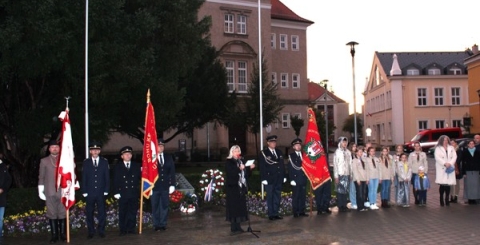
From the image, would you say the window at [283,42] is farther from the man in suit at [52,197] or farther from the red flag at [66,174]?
the man in suit at [52,197]

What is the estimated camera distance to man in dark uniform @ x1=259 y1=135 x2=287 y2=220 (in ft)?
45.2

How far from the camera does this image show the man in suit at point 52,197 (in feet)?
37.6

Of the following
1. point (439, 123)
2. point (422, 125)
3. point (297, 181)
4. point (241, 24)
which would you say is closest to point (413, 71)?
point (422, 125)

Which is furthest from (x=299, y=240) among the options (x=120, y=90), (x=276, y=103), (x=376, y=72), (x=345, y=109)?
(x=345, y=109)

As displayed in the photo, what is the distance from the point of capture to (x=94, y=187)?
1179 cm

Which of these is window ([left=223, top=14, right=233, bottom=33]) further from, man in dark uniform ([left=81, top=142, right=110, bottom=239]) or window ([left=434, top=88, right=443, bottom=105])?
man in dark uniform ([left=81, top=142, right=110, bottom=239])

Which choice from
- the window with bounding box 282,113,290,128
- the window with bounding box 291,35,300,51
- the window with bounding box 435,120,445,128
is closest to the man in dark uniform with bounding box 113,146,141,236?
the window with bounding box 282,113,290,128

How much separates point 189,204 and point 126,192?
3547 mm

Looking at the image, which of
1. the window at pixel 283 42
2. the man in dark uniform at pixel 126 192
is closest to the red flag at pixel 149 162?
the man in dark uniform at pixel 126 192

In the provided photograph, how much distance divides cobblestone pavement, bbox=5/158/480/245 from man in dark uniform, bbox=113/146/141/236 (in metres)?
0.34

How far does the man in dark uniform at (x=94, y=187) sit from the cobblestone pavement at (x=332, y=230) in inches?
14.3

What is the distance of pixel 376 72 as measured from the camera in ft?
247

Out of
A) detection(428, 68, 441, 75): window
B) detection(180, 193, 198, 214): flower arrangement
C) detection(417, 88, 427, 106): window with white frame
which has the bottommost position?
detection(180, 193, 198, 214): flower arrangement

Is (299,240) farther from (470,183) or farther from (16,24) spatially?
(16,24)
